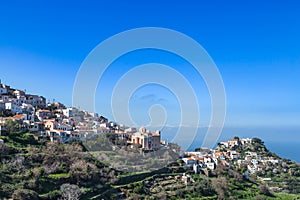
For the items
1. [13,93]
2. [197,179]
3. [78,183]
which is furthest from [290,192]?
[13,93]

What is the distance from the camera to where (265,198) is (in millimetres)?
19969

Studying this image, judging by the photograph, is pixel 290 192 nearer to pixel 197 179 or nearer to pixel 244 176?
pixel 244 176

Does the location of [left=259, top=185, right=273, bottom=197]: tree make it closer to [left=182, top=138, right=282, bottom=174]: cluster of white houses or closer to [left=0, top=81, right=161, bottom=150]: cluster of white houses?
[left=182, top=138, right=282, bottom=174]: cluster of white houses

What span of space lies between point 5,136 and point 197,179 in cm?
1215

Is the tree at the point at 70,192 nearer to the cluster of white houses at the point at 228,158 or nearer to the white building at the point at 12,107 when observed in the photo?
the cluster of white houses at the point at 228,158

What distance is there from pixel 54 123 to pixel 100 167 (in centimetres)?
652

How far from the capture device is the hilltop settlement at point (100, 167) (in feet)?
46.0

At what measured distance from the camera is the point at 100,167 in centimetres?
1694

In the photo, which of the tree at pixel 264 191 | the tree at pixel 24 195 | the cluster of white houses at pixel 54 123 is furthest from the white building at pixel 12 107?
the tree at pixel 264 191

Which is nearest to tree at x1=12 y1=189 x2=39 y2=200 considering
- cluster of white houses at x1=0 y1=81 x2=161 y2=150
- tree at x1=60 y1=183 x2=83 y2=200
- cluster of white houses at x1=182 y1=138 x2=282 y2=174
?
tree at x1=60 y1=183 x2=83 y2=200

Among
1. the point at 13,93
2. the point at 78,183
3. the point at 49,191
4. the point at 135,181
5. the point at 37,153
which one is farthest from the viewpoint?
the point at 13,93

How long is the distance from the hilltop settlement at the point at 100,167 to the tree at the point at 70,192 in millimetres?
41

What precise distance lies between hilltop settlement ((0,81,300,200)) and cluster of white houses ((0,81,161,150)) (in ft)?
0.22

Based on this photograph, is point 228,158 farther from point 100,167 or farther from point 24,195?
point 24,195
